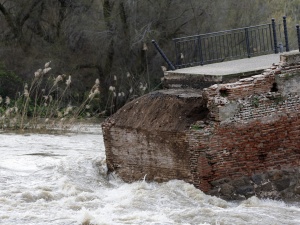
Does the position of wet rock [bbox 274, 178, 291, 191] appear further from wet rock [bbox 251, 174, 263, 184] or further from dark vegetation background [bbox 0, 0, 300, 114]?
dark vegetation background [bbox 0, 0, 300, 114]

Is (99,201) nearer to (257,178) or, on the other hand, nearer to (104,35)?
(257,178)

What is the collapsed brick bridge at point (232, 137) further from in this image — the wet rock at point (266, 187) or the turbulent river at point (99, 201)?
the turbulent river at point (99, 201)

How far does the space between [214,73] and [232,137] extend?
221 centimetres

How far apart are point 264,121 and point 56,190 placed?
13.6ft

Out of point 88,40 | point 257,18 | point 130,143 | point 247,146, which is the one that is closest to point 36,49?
point 88,40

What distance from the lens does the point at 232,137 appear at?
1382 cm

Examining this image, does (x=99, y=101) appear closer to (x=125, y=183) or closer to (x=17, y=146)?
(x=17, y=146)

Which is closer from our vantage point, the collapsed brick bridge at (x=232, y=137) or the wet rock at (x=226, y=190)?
the collapsed brick bridge at (x=232, y=137)

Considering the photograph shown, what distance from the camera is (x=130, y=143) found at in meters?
15.5

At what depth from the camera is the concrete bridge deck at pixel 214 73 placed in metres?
15.1

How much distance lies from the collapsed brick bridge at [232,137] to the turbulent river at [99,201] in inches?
14.5

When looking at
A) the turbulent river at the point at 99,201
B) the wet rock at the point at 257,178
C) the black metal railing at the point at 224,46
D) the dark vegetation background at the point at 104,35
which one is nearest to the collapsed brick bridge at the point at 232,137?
the wet rock at the point at 257,178

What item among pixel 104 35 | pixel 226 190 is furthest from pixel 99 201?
pixel 104 35

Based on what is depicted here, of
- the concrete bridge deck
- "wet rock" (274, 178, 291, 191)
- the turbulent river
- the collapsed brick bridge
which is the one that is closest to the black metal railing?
the concrete bridge deck
